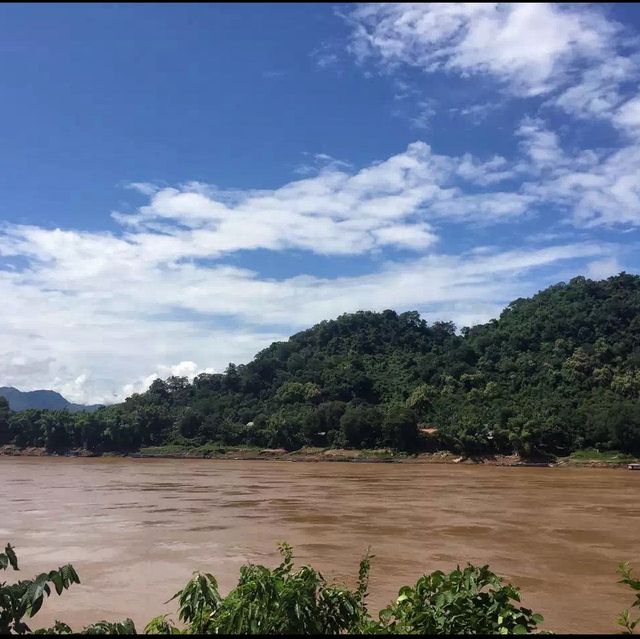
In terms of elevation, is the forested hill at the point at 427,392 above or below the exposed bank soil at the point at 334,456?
above

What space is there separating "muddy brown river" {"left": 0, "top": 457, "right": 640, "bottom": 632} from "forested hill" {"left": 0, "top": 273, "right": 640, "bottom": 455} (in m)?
18.8

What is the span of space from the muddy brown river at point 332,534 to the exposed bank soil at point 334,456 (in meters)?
14.3

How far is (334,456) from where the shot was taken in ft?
202

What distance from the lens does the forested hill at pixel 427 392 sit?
56.3 meters

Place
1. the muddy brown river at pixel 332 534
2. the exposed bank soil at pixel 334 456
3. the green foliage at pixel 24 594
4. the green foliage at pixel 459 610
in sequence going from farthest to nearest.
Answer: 1. the exposed bank soil at pixel 334 456
2. the muddy brown river at pixel 332 534
3. the green foliage at pixel 459 610
4. the green foliage at pixel 24 594

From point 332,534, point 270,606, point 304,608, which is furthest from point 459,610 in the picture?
point 332,534

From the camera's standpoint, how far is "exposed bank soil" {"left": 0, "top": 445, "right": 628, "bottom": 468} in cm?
5197

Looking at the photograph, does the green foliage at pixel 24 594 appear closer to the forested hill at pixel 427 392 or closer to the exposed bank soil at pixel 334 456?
the exposed bank soil at pixel 334 456

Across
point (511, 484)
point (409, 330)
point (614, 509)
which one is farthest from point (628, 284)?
point (614, 509)

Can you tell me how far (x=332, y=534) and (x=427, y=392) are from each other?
177 ft

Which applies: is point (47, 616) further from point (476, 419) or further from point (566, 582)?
point (476, 419)

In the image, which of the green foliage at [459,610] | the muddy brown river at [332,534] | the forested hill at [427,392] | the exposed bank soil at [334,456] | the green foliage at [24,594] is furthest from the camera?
the forested hill at [427,392]

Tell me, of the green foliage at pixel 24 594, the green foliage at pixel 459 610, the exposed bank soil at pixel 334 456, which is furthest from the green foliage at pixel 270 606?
the exposed bank soil at pixel 334 456

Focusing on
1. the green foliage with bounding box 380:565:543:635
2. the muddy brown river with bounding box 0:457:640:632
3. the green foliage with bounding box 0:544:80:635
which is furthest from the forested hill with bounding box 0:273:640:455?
the green foliage with bounding box 0:544:80:635
